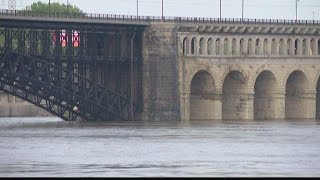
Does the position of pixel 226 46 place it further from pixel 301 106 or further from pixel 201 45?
pixel 301 106

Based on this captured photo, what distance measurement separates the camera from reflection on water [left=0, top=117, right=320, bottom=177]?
2500 inches

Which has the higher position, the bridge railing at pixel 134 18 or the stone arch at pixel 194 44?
the bridge railing at pixel 134 18

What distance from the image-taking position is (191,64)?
132m

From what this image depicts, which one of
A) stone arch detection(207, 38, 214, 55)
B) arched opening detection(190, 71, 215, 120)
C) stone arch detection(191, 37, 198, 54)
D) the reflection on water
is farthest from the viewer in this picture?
arched opening detection(190, 71, 215, 120)

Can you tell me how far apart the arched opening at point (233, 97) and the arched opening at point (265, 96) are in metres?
2.99

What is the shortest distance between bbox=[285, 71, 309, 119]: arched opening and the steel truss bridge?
722 inches

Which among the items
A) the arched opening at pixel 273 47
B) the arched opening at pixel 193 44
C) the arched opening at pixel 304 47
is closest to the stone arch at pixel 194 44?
the arched opening at pixel 193 44

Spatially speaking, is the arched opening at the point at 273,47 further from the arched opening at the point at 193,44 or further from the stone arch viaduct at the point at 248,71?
the arched opening at the point at 193,44

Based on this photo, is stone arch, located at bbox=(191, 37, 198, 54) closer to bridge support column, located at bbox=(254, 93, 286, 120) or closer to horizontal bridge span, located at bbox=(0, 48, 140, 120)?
horizontal bridge span, located at bbox=(0, 48, 140, 120)

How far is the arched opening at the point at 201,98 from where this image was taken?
134 m

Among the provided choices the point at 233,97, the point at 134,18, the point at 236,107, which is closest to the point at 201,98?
the point at 233,97

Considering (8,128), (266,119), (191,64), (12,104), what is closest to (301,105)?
(266,119)

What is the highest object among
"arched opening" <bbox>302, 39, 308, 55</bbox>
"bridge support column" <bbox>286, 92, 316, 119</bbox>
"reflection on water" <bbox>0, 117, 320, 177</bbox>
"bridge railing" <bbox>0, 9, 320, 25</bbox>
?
"bridge railing" <bbox>0, 9, 320, 25</bbox>

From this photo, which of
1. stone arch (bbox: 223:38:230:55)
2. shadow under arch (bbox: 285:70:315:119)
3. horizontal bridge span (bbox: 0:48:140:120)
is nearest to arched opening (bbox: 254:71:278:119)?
shadow under arch (bbox: 285:70:315:119)
